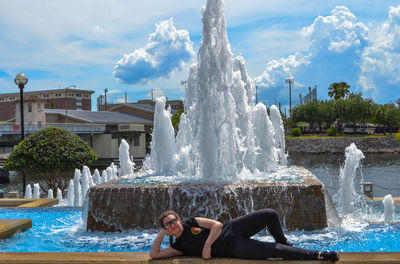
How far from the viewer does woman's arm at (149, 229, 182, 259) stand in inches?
200

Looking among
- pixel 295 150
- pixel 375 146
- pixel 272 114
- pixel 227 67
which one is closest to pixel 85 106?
pixel 295 150

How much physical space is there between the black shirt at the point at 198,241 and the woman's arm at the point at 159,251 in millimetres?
61

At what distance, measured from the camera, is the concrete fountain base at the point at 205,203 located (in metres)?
8.74

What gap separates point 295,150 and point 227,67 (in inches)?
2394

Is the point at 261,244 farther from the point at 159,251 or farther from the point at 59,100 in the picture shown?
the point at 59,100

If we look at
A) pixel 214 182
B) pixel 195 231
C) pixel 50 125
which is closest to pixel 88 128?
pixel 50 125

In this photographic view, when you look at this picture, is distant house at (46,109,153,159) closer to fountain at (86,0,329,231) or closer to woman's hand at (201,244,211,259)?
fountain at (86,0,329,231)

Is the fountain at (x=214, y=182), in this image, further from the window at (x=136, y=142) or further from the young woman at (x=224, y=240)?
the window at (x=136, y=142)

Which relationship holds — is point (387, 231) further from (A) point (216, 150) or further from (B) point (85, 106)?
(B) point (85, 106)

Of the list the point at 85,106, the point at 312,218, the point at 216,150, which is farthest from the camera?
the point at 85,106

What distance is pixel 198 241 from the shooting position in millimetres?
5094

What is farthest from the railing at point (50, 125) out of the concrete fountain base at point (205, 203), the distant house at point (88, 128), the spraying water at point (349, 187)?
the spraying water at point (349, 187)

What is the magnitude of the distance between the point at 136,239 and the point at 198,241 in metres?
3.74

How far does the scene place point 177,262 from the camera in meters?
4.94
